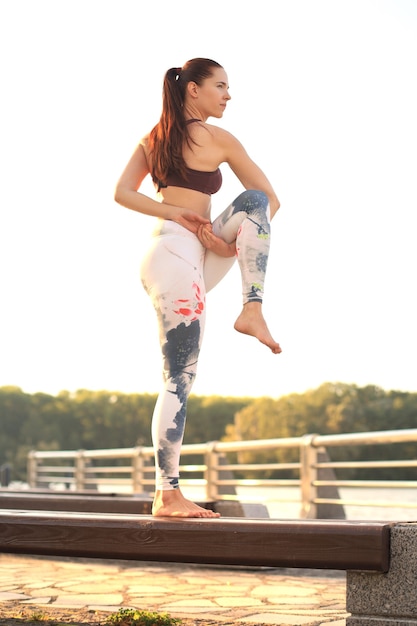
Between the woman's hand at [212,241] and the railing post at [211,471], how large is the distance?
21.4ft

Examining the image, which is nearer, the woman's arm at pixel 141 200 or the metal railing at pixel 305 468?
the woman's arm at pixel 141 200

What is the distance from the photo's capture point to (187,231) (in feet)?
11.8

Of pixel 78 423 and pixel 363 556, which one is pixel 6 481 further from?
pixel 78 423

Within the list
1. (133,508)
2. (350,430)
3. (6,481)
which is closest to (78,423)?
(350,430)

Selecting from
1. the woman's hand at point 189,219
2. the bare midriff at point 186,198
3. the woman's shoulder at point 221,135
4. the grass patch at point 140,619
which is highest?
the woman's shoulder at point 221,135

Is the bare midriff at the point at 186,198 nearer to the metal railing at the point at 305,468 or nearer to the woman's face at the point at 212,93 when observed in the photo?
the woman's face at the point at 212,93

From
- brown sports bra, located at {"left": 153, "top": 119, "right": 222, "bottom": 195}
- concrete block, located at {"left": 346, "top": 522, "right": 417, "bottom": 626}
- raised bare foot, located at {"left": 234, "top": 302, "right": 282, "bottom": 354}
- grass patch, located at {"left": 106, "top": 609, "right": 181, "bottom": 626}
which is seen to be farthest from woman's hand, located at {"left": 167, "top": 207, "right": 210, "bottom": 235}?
grass patch, located at {"left": 106, "top": 609, "right": 181, "bottom": 626}

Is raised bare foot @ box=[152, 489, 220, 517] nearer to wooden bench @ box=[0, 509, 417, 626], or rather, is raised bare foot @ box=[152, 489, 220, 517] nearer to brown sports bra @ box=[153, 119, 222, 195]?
wooden bench @ box=[0, 509, 417, 626]

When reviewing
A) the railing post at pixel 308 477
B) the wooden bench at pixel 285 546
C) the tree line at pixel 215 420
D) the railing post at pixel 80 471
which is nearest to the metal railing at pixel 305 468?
the railing post at pixel 308 477

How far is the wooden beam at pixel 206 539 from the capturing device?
289 cm

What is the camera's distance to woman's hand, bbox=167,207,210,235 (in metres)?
3.60

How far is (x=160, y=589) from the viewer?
526 centimetres

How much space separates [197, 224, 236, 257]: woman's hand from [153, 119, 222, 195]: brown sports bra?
183 mm

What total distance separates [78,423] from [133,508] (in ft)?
245
